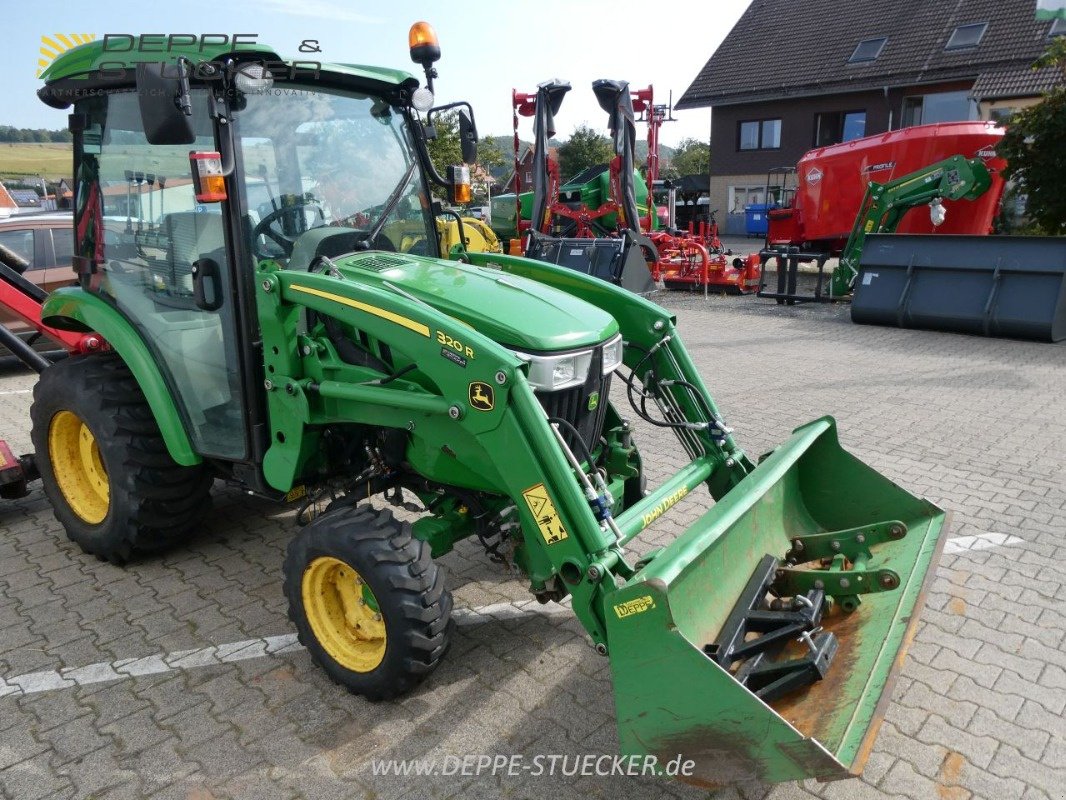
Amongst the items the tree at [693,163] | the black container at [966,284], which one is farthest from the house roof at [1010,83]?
the tree at [693,163]

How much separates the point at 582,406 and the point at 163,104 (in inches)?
75.1

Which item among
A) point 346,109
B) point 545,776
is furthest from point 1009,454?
point 346,109

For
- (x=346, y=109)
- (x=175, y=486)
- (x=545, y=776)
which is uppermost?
(x=346, y=109)

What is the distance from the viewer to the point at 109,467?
3.88 meters

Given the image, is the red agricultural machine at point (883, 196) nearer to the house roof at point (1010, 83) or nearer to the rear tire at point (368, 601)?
the house roof at point (1010, 83)

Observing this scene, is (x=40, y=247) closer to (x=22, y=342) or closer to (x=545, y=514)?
(x=22, y=342)

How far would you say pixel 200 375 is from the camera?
3.73m

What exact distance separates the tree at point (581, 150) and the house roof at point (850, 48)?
52.1ft

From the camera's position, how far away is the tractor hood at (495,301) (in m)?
3.07

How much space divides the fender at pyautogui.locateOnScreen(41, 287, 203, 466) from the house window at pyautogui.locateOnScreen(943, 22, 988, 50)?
83.8 feet

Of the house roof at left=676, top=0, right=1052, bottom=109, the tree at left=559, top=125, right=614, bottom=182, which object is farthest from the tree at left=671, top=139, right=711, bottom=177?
the house roof at left=676, top=0, right=1052, bottom=109

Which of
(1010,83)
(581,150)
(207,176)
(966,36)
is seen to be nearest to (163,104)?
(207,176)

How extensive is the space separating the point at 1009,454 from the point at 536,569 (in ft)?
14.4

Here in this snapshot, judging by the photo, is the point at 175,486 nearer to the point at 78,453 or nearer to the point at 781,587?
the point at 78,453
